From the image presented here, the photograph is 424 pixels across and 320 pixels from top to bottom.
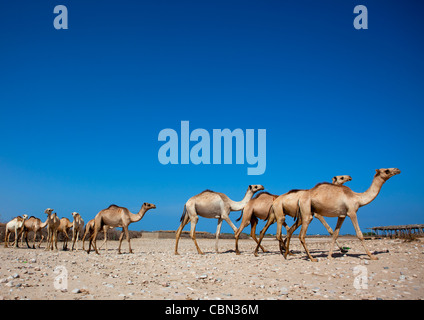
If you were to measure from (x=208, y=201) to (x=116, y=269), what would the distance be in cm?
736

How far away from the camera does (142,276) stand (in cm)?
1002

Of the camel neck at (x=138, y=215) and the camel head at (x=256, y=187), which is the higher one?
the camel head at (x=256, y=187)

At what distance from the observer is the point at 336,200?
12359mm

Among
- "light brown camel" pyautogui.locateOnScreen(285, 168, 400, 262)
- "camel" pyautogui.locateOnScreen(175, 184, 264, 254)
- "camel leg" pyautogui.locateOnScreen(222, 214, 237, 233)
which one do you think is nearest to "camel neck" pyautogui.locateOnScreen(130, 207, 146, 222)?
"camel" pyautogui.locateOnScreen(175, 184, 264, 254)

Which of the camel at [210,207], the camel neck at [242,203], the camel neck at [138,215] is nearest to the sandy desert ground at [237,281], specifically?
the camel at [210,207]

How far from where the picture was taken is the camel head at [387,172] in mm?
12721

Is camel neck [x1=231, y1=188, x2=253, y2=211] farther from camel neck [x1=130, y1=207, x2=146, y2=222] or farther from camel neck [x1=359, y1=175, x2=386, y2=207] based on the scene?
camel neck [x1=359, y1=175, x2=386, y2=207]

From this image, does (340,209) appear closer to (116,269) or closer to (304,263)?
(304,263)

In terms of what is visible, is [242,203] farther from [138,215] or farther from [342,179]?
[138,215]

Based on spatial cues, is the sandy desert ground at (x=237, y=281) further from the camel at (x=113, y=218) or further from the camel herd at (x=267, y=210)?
the camel at (x=113, y=218)

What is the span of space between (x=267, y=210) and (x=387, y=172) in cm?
558

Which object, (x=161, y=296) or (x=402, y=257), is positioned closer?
(x=161, y=296)

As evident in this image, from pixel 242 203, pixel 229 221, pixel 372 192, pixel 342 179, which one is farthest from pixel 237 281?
pixel 242 203
